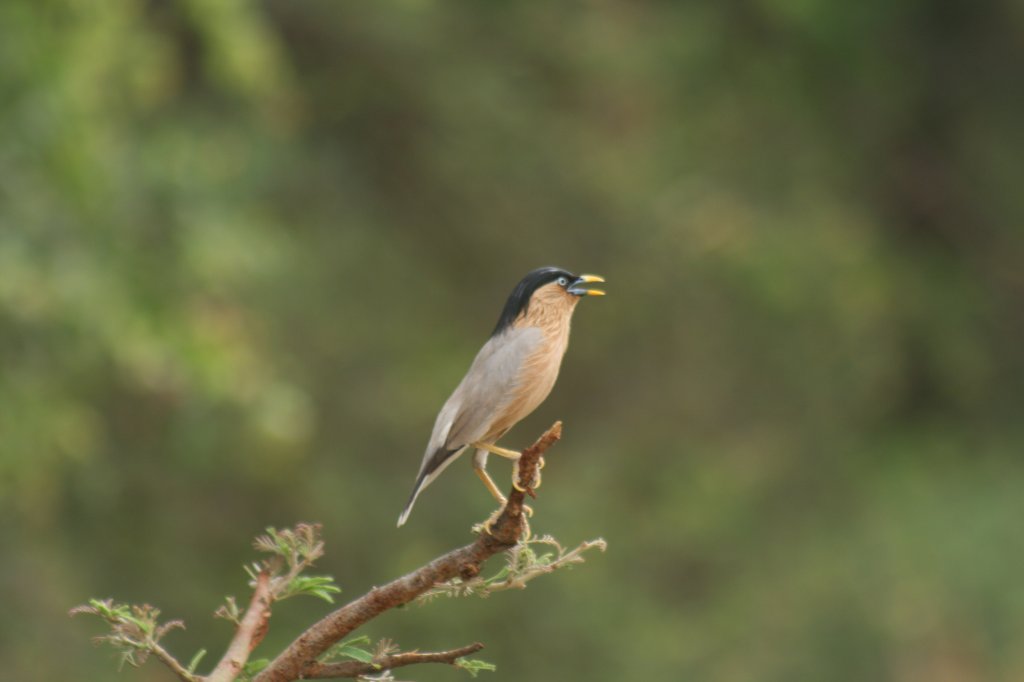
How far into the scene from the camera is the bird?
3.11m

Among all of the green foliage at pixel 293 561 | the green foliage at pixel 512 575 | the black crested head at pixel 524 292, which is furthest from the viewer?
the black crested head at pixel 524 292

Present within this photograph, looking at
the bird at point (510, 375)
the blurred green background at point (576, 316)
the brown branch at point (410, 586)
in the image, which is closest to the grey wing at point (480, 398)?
the bird at point (510, 375)

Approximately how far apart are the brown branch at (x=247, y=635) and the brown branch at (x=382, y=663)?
0.10 m

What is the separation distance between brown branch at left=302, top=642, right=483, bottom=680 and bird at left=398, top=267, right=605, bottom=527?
2.37 feet

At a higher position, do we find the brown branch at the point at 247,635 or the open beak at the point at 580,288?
the open beak at the point at 580,288

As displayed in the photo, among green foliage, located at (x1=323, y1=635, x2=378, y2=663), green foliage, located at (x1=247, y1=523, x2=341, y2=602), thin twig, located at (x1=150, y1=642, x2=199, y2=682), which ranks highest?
green foliage, located at (x1=247, y1=523, x2=341, y2=602)

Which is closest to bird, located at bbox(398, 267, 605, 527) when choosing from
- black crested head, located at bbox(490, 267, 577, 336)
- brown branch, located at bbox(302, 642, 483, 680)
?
black crested head, located at bbox(490, 267, 577, 336)

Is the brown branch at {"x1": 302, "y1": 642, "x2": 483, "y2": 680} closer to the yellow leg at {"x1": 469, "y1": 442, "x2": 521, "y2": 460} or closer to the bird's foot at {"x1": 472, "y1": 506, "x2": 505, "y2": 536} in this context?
the bird's foot at {"x1": 472, "y1": 506, "x2": 505, "y2": 536}

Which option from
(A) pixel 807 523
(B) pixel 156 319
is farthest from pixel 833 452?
(B) pixel 156 319

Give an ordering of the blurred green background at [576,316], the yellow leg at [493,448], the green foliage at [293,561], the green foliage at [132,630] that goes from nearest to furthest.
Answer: the green foliage at [132,630] < the green foliage at [293,561] < the yellow leg at [493,448] < the blurred green background at [576,316]

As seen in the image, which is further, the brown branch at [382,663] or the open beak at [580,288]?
the open beak at [580,288]

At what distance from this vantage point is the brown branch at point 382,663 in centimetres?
220

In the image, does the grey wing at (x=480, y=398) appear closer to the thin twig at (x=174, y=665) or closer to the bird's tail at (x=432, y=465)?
the bird's tail at (x=432, y=465)

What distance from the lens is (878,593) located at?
1496 centimetres
